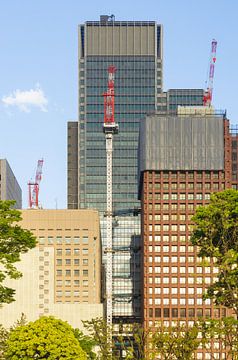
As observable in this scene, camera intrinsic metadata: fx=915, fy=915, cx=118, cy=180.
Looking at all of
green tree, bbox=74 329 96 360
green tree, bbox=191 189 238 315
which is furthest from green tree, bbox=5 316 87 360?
green tree, bbox=74 329 96 360

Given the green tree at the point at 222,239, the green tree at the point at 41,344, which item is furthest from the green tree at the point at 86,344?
the green tree at the point at 41,344

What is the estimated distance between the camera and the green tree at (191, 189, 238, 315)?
326ft

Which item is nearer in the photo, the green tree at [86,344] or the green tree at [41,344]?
the green tree at [41,344]

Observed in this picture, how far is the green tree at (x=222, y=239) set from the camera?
9931 cm

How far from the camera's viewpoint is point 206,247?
333 ft

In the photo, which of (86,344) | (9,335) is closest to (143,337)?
(9,335)

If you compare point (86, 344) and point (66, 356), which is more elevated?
point (86, 344)

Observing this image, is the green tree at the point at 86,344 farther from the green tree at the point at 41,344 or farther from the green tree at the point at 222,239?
the green tree at the point at 41,344

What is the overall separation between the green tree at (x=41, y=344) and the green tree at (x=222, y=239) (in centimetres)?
1724

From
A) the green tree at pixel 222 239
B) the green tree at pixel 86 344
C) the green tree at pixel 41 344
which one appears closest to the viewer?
the green tree at pixel 41 344

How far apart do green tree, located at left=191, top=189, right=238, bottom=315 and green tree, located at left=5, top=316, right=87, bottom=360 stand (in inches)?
679

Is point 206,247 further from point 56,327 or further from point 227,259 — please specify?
point 56,327

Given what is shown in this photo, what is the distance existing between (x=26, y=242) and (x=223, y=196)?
98.9ft

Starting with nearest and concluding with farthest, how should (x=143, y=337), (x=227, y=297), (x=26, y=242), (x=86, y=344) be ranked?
1. (x=26, y=242)
2. (x=143, y=337)
3. (x=227, y=297)
4. (x=86, y=344)
